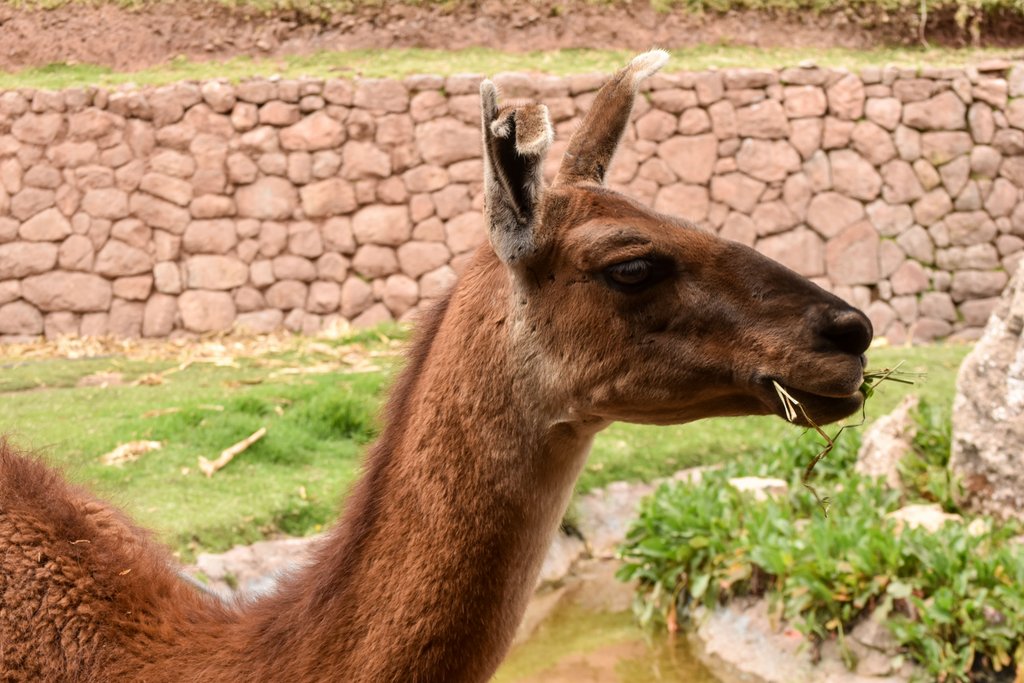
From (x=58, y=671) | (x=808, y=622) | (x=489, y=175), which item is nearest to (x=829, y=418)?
(x=489, y=175)

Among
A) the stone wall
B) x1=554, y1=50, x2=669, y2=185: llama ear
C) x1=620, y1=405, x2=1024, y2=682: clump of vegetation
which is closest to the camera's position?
x1=554, y1=50, x2=669, y2=185: llama ear

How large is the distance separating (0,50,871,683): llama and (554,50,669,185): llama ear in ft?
0.65

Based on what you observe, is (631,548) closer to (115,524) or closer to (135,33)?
(115,524)

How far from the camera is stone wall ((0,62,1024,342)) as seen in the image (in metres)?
12.6

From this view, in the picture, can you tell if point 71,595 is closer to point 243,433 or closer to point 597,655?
point 597,655

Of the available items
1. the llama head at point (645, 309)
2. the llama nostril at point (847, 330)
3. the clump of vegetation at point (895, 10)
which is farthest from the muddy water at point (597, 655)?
the clump of vegetation at point (895, 10)

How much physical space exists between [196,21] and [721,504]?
1014 cm

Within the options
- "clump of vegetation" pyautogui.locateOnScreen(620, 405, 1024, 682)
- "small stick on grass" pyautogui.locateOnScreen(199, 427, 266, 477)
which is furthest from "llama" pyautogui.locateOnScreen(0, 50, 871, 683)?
"small stick on grass" pyautogui.locateOnScreen(199, 427, 266, 477)

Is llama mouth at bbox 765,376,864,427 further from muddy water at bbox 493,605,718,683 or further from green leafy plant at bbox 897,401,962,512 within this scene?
green leafy plant at bbox 897,401,962,512

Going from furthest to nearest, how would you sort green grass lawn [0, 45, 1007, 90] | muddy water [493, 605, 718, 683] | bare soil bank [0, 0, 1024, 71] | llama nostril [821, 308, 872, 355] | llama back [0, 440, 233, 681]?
bare soil bank [0, 0, 1024, 71] → green grass lawn [0, 45, 1007, 90] → muddy water [493, 605, 718, 683] → llama back [0, 440, 233, 681] → llama nostril [821, 308, 872, 355]

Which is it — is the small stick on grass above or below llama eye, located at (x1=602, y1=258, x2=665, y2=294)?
below

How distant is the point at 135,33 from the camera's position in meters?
13.7

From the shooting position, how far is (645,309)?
2594 mm

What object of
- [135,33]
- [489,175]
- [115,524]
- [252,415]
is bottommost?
[252,415]
